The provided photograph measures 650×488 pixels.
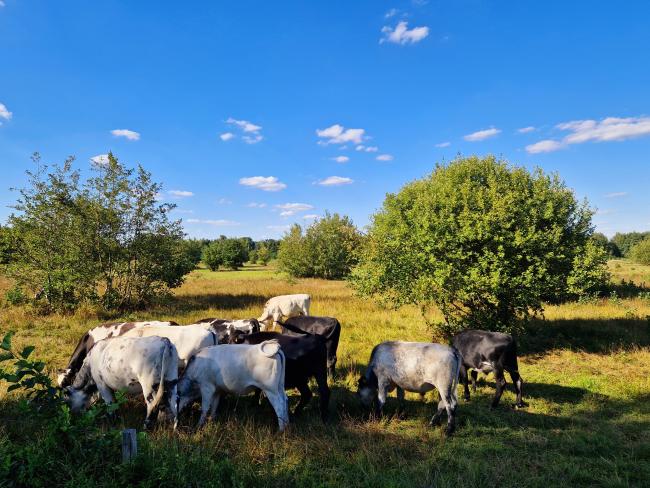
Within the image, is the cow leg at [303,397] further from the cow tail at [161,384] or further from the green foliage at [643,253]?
the green foliage at [643,253]

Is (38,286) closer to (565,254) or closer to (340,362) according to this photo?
(340,362)

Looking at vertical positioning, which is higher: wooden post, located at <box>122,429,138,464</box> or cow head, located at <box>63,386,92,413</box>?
wooden post, located at <box>122,429,138,464</box>

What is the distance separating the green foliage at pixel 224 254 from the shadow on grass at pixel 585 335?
51671 mm

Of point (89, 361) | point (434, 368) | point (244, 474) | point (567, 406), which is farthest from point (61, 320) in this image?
point (567, 406)

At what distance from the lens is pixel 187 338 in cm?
798

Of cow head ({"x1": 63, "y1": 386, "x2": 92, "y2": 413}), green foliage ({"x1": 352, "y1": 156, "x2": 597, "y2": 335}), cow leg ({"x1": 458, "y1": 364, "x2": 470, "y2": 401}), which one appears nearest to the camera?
cow head ({"x1": 63, "y1": 386, "x2": 92, "y2": 413})

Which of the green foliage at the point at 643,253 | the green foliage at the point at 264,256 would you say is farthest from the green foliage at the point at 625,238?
the green foliage at the point at 264,256

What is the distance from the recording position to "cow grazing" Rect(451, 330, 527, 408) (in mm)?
8203

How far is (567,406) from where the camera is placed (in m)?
8.06

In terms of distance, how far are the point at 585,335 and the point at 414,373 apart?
10.8 meters

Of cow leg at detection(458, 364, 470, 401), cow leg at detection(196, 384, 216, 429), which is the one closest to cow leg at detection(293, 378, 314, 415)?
cow leg at detection(196, 384, 216, 429)

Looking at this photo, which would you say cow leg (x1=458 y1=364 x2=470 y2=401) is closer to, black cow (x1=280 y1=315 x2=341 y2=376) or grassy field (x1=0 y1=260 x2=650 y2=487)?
grassy field (x1=0 y1=260 x2=650 y2=487)

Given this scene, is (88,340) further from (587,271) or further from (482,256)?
(587,271)

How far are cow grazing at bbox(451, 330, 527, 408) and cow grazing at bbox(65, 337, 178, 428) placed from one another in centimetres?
626
